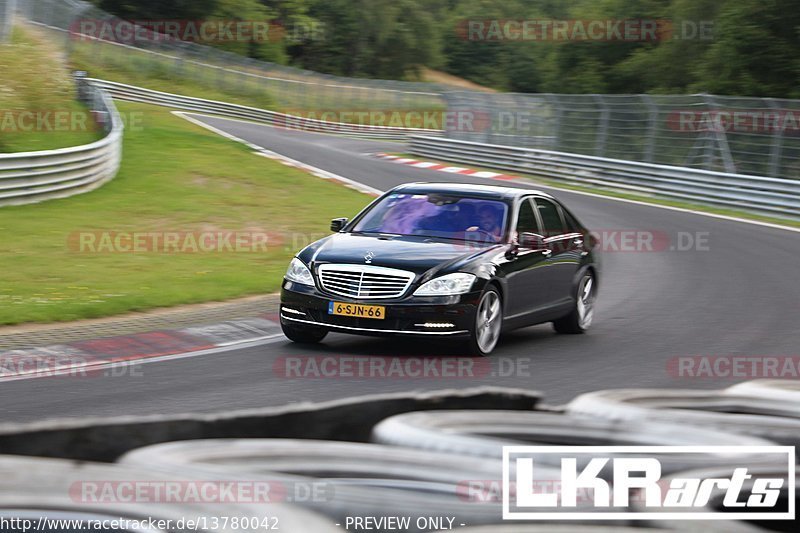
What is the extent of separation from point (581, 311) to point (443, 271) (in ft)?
8.68

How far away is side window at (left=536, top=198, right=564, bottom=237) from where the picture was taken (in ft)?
38.4

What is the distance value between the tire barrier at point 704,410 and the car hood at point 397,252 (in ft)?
12.3

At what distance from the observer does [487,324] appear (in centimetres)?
1032

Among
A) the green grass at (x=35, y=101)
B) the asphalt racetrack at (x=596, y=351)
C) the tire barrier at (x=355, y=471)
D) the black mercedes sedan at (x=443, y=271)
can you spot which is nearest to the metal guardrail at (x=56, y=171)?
the green grass at (x=35, y=101)

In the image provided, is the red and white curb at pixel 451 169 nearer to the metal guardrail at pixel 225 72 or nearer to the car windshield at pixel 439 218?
the metal guardrail at pixel 225 72

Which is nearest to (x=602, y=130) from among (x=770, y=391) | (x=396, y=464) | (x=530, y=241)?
(x=530, y=241)

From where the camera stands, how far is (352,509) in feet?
13.1

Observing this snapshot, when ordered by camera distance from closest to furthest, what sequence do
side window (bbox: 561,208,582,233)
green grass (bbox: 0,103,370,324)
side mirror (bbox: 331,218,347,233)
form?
side mirror (bbox: 331,218,347,233)
side window (bbox: 561,208,582,233)
green grass (bbox: 0,103,370,324)

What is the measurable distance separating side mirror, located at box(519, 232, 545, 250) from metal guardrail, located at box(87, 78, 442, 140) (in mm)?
40650

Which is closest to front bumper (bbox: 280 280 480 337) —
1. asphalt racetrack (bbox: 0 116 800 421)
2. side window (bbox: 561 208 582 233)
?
asphalt racetrack (bbox: 0 116 800 421)

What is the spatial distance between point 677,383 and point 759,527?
511cm

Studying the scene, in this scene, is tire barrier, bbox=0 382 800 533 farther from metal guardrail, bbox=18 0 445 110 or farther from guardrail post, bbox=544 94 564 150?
metal guardrail, bbox=18 0 445 110

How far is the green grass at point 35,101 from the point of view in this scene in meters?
25.8

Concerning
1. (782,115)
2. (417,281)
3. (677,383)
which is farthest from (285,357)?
(782,115)
